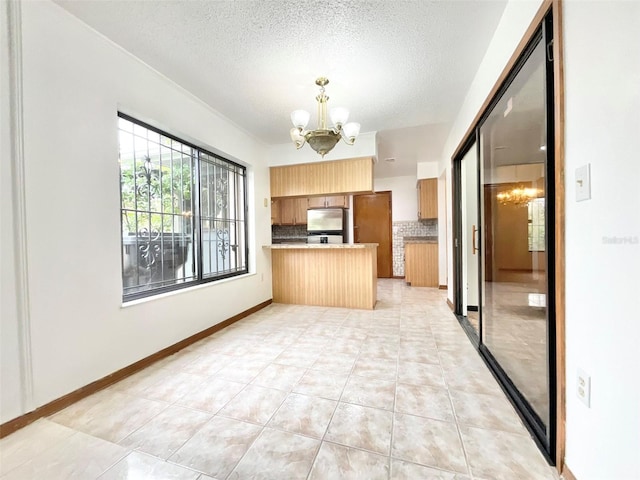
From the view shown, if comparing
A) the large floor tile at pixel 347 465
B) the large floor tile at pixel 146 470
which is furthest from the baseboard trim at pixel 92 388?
the large floor tile at pixel 347 465

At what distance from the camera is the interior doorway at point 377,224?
6.79m

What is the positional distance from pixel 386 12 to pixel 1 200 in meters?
2.50

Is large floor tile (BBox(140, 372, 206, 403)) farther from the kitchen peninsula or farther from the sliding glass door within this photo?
the kitchen peninsula

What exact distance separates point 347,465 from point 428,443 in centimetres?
44

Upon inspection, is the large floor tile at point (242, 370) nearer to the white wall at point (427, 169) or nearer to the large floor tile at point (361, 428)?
the large floor tile at point (361, 428)

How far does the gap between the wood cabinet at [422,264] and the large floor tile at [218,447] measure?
483 cm

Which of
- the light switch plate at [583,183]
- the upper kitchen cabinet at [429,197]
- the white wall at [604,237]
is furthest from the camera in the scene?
the upper kitchen cabinet at [429,197]

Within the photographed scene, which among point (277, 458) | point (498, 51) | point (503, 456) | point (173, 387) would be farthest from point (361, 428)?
point (498, 51)

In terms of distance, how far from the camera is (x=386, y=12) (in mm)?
1720

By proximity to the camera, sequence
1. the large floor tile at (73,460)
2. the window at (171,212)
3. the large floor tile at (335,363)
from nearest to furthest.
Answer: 1. the large floor tile at (73,460)
2. the large floor tile at (335,363)
3. the window at (171,212)

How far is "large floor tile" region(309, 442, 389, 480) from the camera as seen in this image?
1.16 meters

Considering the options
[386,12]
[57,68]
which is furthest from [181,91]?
[386,12]

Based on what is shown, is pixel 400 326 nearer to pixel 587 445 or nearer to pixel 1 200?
pixel 587 445

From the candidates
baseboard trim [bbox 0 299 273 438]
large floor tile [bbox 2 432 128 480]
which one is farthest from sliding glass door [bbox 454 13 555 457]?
baseboard trim [bbox 0 299 273 438]
